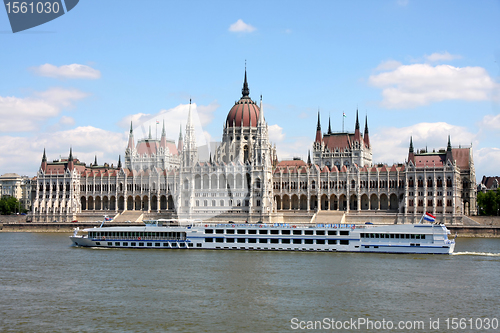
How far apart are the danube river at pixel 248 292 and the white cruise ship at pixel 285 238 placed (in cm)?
358

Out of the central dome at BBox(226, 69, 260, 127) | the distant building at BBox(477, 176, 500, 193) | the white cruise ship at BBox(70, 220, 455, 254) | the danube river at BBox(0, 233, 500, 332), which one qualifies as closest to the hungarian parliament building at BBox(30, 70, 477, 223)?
the central dome at BBox(226, 69, 260, 127)

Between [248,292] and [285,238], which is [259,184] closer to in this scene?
[285,238]

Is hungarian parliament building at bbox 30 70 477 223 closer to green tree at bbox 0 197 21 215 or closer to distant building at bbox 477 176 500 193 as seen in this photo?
green tree at bbox 0 197 21 215

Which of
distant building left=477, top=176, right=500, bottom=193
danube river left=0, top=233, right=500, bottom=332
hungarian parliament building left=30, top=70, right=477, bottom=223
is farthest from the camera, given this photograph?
distant building left=477, top=176, right=500, bottom=193

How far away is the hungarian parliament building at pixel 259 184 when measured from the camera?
123m

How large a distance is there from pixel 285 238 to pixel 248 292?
101ft

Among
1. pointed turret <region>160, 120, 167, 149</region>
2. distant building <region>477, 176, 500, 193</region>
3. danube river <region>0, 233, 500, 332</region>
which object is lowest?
danube river <region>0, 233, 500, 332</region>

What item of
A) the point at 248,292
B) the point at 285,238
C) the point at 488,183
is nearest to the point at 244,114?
the point at 285,238

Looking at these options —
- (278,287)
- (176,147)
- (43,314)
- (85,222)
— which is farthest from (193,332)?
(176,147)

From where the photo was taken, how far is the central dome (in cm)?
14625

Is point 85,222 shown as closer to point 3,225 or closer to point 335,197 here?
point 3,225

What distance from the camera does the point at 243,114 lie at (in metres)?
147

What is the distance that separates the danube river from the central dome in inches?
2884

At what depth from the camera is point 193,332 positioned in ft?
125
